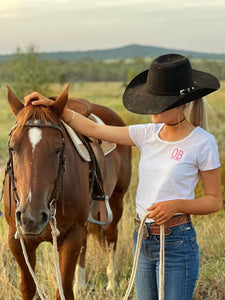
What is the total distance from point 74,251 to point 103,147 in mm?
1448

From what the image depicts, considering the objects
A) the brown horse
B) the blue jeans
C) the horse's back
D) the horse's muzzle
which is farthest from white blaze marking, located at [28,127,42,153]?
the horse's back

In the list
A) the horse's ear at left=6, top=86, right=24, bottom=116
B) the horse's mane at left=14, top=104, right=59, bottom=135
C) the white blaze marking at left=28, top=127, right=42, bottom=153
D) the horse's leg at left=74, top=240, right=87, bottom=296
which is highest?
the horse's ear at left=6, top=86, right=24, bottom=116

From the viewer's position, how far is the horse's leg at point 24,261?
3238mm

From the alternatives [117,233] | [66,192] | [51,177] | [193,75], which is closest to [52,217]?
[51,177]

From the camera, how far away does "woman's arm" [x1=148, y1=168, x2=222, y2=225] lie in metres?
2.35

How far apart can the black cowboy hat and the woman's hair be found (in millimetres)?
62

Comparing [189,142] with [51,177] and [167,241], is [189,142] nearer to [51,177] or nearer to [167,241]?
[167,241]

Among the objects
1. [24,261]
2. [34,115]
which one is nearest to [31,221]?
[34,115]

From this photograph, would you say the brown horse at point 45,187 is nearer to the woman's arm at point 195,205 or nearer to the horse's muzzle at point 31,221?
the horse's muzzle at point 31,221

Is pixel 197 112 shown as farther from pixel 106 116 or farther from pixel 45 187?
pixel 106 116

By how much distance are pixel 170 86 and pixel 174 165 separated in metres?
0.43

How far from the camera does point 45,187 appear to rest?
248 centimetres

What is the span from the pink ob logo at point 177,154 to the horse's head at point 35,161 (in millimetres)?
682

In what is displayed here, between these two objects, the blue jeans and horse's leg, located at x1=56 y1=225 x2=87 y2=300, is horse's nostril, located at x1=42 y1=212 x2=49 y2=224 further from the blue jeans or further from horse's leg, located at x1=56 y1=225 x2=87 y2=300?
horse's leg, located at x1=56 y1=225 x2=87 y2=300
